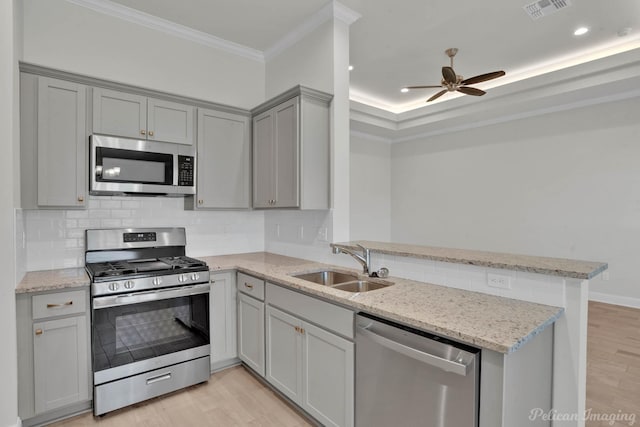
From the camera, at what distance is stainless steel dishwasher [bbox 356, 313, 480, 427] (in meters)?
1.33

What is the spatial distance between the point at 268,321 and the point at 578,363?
5.96 ft

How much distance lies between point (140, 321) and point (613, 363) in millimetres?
3922

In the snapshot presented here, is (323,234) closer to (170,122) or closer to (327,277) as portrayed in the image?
(327,277)

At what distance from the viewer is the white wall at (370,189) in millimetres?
6676

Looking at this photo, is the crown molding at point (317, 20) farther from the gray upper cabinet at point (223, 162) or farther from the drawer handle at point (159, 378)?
the drawer handle at point (159, 378)

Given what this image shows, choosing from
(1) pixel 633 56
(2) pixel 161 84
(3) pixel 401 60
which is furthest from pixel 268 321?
(1) pixel 633 56

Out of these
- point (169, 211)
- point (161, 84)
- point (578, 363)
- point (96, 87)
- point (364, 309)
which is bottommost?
point (578, 363)

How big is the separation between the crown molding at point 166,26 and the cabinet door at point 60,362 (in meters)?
2.51

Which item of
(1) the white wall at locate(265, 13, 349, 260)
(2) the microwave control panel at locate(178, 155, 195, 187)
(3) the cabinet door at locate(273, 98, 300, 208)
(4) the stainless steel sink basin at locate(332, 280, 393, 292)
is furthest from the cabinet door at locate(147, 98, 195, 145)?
(4) the stainless steel sink basin at locate(332, 280, 393, 292)

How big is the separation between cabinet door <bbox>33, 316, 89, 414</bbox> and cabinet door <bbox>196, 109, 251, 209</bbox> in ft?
4.28

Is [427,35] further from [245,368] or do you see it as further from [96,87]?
[245,368]

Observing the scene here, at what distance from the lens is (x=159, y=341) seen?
2.50 m

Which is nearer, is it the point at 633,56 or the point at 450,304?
the point at 450,304

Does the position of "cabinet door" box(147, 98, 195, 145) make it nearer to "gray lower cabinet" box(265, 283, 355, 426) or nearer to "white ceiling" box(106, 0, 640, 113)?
"white ceiling" box(106, 0, 640, 113)
